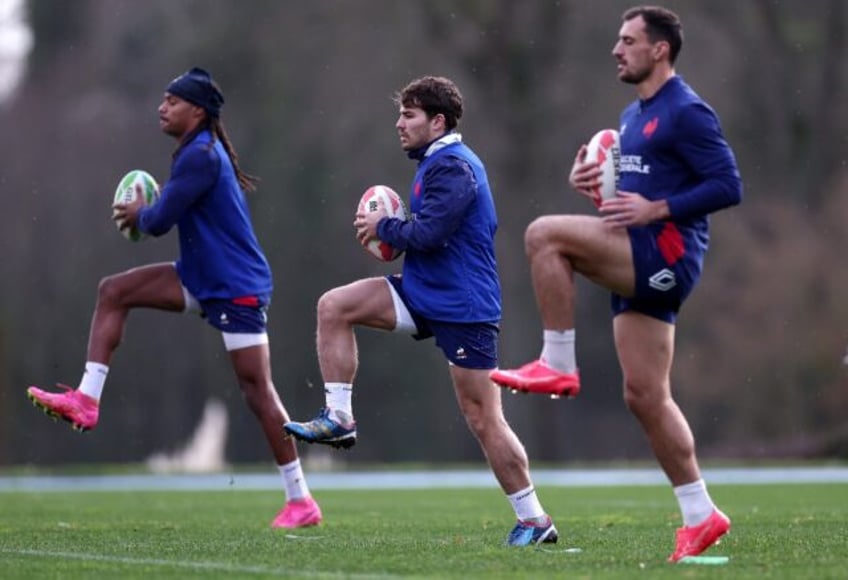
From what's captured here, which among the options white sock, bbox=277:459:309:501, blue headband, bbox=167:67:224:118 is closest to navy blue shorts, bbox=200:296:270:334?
white sock, bbox=277:459:309:501

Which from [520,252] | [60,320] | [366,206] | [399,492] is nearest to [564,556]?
[366,206]

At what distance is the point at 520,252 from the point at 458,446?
474cm

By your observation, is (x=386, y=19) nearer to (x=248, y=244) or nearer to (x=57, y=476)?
(x=57, y=476)

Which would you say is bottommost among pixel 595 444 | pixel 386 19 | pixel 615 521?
pixel 595 444

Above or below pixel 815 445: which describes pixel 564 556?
above

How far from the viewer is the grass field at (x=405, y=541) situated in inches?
279

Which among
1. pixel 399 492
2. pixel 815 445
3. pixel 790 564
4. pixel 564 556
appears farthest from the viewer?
pixel 815 445

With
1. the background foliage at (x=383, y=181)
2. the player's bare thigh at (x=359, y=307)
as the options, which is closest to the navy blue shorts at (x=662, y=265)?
the player's bare thigh at (x=359, y=307)

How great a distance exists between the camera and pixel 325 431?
7.98m

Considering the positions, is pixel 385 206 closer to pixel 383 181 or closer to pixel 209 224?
pixel 209 224

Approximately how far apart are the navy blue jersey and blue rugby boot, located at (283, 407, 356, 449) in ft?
4.80

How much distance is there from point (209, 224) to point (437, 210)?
85.5 inches

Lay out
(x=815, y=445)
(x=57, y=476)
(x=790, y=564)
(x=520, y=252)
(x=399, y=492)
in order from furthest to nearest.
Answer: (x=520, y=252)
(x=815, y=445)
(x=57, y=476)
(x=399, y=492)
(x=790, y=564)

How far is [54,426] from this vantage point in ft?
107
